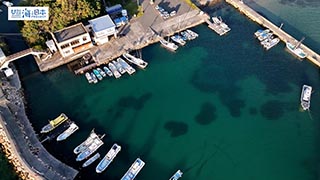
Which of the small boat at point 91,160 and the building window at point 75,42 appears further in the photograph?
the building window at point 75,42

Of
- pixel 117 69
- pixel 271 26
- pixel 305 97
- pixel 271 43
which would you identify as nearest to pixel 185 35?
pixel 117 69

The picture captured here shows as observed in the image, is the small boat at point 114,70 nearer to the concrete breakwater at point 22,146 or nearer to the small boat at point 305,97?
the concrete breakwater at point 22,146

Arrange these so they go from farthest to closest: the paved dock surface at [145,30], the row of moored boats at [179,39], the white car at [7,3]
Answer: the white car at [7,3]
the row of moored boats at [179,39]
the paved dock surface at [145,30]

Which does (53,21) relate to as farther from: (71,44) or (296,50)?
(296,50)

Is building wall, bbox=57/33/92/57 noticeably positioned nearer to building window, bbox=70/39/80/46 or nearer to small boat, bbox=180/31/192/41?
building window, bbox=70/39/80/46

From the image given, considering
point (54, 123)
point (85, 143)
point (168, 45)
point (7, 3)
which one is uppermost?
point (7, 3)

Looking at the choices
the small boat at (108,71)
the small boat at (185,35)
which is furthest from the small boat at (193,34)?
the small boat at (108,71)

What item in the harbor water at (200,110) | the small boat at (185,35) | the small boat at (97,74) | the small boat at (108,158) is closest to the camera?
the small boat at (108,158)
